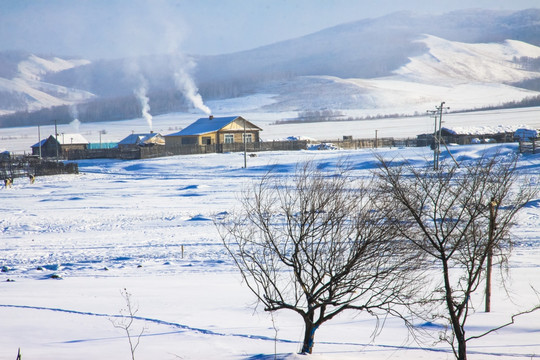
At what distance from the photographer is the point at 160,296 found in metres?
16.1

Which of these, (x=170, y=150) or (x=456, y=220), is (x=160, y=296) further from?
(x=170, y=150)

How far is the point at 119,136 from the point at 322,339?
124 m

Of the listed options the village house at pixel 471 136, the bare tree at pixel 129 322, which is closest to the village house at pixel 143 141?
the village house at pixel 471 136

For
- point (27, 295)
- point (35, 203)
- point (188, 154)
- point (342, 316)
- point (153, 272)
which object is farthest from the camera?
point (188, 154)

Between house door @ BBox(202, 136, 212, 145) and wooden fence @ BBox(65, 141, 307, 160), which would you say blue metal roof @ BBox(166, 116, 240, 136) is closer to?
house door @ BBox(202, 136, 212, 145)

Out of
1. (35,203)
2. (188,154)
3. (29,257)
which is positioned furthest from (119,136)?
(29,257)

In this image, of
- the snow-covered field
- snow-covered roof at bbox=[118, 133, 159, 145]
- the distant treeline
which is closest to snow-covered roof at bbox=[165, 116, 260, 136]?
snow-covered roof at bbox=[118, 133, 159, 145]

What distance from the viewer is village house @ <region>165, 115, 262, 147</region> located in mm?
80625

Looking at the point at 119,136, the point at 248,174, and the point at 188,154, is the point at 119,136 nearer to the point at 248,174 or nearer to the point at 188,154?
the point at 188,154

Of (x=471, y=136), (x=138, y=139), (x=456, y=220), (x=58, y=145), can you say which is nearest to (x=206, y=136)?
(x=138, y=139)

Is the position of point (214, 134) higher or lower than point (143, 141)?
higher

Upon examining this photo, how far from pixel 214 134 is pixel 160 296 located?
217ft

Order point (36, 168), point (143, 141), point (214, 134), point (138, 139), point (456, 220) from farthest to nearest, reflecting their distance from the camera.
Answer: point (138, 139) → point (143, 141) → point (214, 134) → point (36, 168) → point (456, 220)

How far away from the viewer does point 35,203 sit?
36875 millimetres
